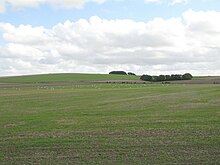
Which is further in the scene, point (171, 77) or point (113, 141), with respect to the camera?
point (171, 77)

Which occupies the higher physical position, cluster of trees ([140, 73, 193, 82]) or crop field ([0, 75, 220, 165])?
cluster of trees ([140, 73, 193, 82])

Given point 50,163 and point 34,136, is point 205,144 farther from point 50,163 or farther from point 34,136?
point 34,136

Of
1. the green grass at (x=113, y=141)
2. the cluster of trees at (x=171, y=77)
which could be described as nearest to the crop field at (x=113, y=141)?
the green grass at (x=113, y=141)

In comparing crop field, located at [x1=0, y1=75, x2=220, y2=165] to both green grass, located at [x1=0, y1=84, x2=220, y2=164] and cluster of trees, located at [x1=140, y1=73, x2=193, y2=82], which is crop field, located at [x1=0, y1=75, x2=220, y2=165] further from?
cluster of trees, located at [x1=140, y1=73, x2=193, y2=82]

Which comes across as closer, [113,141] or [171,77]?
[113,141]

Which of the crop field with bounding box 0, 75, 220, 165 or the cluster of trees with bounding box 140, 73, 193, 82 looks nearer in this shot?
the crop field with bounding box 0, 75, 220, 165

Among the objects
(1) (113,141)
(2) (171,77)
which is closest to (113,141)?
(1) (113,141)

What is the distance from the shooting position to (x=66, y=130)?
15211 mm

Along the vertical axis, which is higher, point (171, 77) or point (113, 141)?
point (171, 77)

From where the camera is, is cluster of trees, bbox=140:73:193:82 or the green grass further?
cluster of trees, bbox=140:73:193:82

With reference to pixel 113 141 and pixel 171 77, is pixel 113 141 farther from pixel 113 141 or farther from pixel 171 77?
pixel 171 77

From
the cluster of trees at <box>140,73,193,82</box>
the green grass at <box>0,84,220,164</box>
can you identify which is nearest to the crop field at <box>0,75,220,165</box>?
the green grass at <box>0,84,220,164</box>

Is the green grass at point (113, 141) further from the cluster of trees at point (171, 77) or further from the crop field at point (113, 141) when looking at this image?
the cluster of trees at point (171, 77)

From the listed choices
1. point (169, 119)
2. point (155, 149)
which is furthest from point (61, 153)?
point (169, 119)
